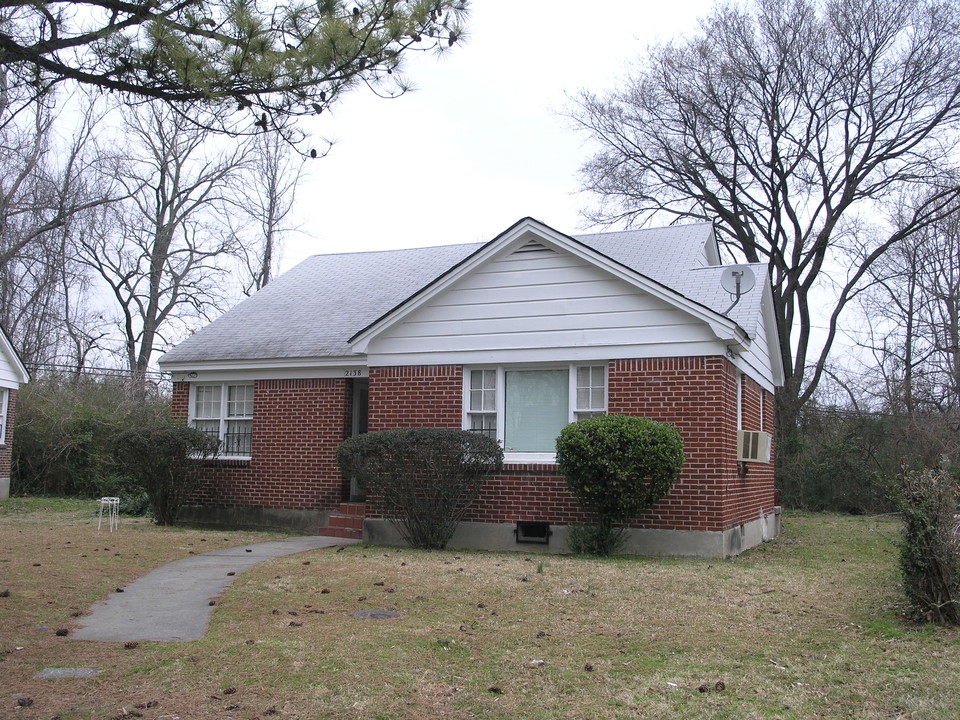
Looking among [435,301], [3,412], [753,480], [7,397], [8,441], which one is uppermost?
[435,301]

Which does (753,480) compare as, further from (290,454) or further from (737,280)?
(290,454)

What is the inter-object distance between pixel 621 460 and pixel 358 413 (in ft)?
20.9

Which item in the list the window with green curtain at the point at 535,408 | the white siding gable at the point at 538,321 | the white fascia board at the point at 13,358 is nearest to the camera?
the white siding gable at the point at 538,321

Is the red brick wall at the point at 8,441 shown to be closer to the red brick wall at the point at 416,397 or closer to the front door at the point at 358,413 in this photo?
the front door at the point at 358,413

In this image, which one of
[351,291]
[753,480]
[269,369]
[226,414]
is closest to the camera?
[753,480]

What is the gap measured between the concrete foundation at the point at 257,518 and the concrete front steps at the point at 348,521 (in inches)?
33.3

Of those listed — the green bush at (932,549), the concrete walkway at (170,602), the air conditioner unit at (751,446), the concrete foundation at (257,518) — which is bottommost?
the concrete walkway at (170,602)

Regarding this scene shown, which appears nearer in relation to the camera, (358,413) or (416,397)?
(416,397)

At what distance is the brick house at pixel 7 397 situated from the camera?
25.2 m

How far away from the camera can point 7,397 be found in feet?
84.8

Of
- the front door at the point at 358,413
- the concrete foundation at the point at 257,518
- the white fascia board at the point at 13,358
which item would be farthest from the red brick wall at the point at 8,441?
the front door at the point at 358,413

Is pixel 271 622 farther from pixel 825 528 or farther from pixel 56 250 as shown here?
pixel 56 250

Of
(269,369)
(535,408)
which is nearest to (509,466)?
(535,408)

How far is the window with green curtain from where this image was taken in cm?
1324
